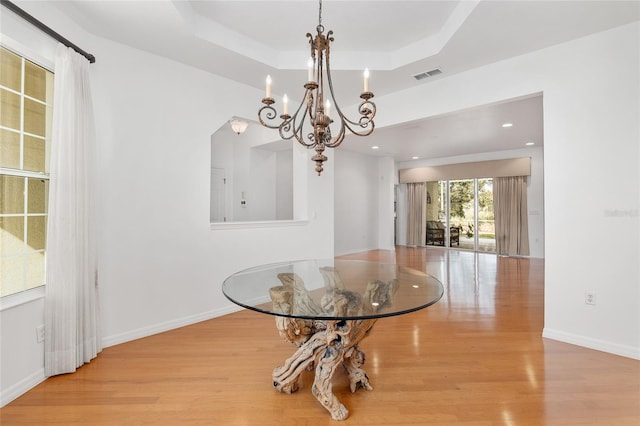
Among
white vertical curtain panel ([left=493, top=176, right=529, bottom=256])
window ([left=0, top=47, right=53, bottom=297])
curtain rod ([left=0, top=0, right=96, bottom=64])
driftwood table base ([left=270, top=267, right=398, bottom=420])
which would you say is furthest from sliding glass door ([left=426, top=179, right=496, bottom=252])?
window ([left=0, top=47, right=53, bottom=297])

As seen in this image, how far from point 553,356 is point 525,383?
61 centimetres

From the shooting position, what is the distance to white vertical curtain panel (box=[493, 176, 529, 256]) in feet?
24.5

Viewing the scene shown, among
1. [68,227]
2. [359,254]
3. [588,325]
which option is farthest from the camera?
[359,254]

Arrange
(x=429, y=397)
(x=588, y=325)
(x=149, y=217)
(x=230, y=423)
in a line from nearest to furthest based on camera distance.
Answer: (x=230, y=423) < (x=429, y=397) < (x=588, y=325) < (x=149, y=217)

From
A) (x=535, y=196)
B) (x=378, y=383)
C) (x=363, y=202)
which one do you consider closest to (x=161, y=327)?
(x=378, y=383)

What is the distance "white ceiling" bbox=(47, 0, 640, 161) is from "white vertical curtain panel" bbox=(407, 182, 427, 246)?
594 centimetres

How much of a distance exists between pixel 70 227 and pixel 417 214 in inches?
338

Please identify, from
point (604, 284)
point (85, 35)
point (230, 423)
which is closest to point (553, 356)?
point (604, 284)

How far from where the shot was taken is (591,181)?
260 centimetres

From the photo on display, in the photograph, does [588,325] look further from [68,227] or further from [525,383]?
[68,227]

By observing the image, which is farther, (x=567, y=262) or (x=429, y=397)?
(x=567, y=262)

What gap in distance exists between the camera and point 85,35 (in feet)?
8.27

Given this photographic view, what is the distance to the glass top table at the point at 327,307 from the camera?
1.52 metres

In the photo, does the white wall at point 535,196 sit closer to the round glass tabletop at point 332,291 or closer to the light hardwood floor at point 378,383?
the light hardwood floor at point 378,383
